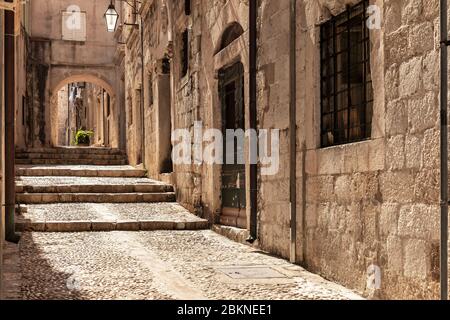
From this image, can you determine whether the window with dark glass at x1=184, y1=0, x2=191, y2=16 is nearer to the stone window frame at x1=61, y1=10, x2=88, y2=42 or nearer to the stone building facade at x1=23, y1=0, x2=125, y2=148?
the stone building facade at x1=23, y1=0, x2=125, y2=148

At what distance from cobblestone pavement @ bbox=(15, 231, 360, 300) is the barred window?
53.8 inches

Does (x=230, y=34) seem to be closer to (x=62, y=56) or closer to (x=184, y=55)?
(x=184, y=55)

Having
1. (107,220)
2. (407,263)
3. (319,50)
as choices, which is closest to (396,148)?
(407,263)

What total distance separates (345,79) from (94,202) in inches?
263

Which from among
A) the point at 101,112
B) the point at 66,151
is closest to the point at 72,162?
the point at 66,151

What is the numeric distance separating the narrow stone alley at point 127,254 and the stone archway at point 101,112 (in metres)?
10.2

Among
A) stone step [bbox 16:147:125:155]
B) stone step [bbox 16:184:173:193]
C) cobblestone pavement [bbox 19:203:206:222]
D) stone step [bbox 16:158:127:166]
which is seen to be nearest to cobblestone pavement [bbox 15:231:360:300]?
cobblestone pavement [bbox 19:203:206:222]

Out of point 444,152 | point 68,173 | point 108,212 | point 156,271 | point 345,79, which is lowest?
point 156,271

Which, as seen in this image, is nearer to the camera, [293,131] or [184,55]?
[293,131]

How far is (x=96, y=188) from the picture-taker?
1163cm

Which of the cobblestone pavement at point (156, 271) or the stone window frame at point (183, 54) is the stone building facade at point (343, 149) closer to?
the cobblestone pavement at point (156, 271)

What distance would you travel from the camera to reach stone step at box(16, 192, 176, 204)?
35.1 feet
